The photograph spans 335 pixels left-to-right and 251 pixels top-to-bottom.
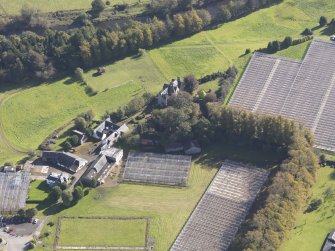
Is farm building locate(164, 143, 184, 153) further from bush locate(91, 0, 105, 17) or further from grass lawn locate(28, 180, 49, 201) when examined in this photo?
bush locate(91, 0, 105, 17)

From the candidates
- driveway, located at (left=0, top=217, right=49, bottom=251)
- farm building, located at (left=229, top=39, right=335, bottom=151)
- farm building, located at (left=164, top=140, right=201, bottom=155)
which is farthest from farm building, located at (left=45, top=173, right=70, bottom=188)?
farm building, located at (left=229, top=39, right=335, bottom=151)

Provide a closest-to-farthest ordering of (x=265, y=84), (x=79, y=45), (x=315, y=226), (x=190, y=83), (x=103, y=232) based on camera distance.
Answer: (x=315, y=226) → (x=103, y=232) → (x=190, y=83) → (x=265, y=84) → (x=79, y=45)

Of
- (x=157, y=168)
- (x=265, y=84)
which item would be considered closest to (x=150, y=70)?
(x=265, y=84)

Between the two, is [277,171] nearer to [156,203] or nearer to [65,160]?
[156,203]

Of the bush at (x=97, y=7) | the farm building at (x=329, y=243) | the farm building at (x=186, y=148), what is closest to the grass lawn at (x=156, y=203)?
the farm building at (x=186, y=148)

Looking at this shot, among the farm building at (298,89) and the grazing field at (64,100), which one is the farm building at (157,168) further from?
the farm building at (298,89)

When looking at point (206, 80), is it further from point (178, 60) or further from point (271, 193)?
point (271, 193)
